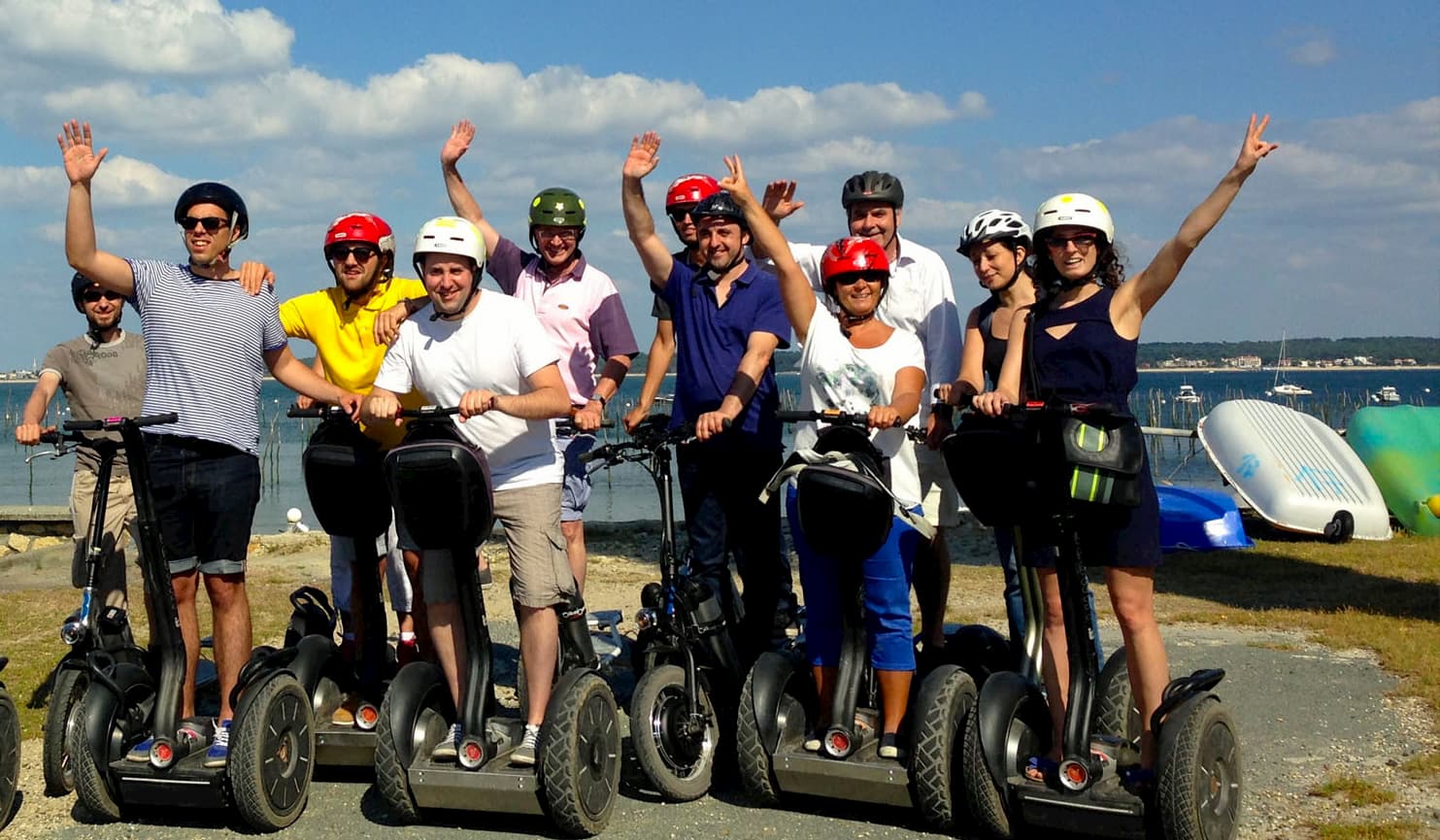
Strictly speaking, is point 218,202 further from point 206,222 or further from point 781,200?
point 781,200

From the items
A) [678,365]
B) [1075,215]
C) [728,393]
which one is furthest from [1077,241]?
[678,365]

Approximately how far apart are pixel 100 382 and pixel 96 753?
2972 millimetres

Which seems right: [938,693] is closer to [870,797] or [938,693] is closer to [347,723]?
[870,797]

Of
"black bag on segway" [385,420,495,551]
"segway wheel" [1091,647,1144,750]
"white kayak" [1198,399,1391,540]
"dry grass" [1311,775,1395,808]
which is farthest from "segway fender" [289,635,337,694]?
"white kayak" [1198,399,1391,540]

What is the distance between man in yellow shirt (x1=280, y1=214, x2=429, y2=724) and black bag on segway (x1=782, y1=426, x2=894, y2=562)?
1714 mm

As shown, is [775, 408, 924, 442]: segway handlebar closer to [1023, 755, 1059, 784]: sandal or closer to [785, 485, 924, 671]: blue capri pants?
[785, 485, 924, 671]: blue capri pants

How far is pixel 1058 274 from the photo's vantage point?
14.6 feet

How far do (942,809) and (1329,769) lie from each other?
1.81m

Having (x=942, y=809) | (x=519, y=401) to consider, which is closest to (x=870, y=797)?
(x=942, y=809)

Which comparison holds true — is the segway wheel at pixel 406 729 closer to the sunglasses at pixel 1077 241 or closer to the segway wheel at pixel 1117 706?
the segway wheel at pixel 1117 706

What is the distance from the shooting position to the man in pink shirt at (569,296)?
6.30 meters

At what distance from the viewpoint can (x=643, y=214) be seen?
5996mm

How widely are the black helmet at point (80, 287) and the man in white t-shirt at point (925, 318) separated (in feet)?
12.4

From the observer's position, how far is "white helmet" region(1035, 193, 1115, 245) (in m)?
4.29
